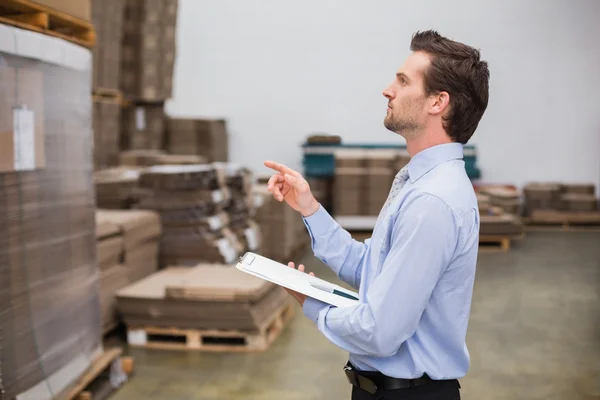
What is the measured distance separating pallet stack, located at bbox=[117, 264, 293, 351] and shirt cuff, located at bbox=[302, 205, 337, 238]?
2.68m

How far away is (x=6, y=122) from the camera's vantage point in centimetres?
284

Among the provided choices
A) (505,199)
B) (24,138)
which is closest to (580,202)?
(505,199)

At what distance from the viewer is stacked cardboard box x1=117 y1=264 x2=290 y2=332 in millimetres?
4703

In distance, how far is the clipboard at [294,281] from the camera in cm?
171

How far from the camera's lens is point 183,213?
19.6 ft

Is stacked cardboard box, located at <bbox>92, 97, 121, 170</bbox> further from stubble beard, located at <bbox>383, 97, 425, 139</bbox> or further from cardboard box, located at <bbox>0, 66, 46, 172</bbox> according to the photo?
stubble beard, located at <bbox>383, 97, 425, 139</bbox>

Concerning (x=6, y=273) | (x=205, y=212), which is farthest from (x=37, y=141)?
(x=205, y=212)

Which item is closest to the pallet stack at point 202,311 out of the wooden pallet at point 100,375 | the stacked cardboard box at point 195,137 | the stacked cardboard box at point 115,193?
the wooden pallet at point 100,375

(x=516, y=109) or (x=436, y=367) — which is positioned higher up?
(x=516, y=109)

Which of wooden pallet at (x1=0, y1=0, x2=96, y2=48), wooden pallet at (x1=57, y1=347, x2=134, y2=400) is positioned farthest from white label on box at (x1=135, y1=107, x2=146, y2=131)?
wooden pallet at (x1=0, y1=0, x2=96, y2=48)

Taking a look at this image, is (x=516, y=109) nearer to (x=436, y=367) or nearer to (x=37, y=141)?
(x=37, y=141)

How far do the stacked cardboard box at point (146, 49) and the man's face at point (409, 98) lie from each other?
777 cm

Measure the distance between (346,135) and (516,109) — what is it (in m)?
2.93

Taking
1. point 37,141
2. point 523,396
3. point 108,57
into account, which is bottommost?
point 523,396
